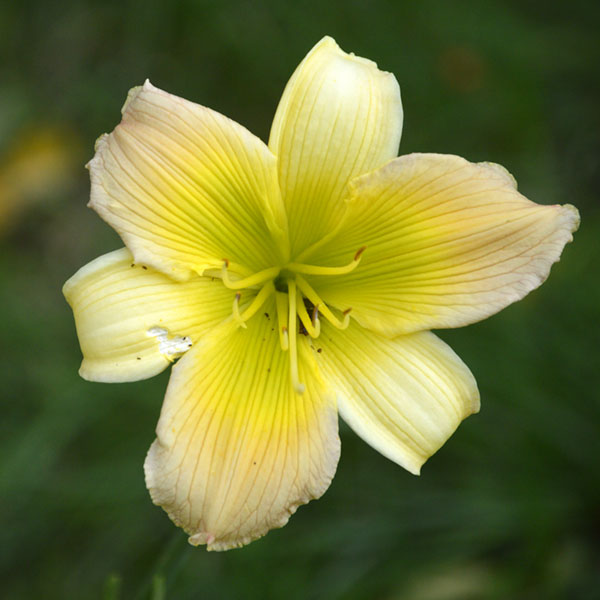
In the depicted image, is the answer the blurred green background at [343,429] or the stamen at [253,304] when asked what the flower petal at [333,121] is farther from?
the blurred green background at [343,429]

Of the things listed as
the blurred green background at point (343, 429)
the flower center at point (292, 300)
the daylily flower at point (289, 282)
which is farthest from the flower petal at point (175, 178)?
the blurred green background at point (343, 429)

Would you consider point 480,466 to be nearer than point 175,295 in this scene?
No

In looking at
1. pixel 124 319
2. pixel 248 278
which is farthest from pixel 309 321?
pixel 124 319

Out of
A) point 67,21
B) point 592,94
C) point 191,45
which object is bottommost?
point 592,94

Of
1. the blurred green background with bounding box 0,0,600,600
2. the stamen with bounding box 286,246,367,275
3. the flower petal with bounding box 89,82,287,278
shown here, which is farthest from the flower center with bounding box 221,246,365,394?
the blurred green background with bounding box 0,0,600,600

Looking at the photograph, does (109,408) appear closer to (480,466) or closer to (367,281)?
(480,466)

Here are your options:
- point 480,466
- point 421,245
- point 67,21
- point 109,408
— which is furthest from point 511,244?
Result: point 67,21

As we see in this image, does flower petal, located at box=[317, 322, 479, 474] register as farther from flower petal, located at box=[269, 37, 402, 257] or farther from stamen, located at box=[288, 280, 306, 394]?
flower petal, located at box=[269, 37, 402, 257]
